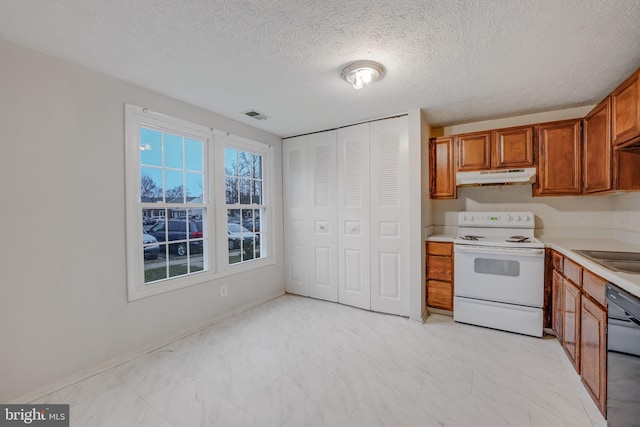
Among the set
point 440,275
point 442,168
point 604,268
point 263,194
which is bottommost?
point 440,275

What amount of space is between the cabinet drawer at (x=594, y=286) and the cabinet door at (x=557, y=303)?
570mm

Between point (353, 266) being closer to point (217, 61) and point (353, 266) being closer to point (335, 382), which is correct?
point (335, 382)

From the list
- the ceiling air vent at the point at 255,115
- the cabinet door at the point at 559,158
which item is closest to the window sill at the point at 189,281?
the ceiling air vent at the point at 255,115

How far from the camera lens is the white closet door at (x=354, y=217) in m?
3.53

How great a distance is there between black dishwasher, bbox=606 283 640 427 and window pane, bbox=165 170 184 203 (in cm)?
339

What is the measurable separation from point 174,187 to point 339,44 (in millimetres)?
2103

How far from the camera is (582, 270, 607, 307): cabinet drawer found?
5.46ft

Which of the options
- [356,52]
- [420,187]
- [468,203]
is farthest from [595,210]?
[356,52]

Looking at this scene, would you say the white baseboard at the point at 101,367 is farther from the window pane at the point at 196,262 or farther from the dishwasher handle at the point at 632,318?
the dishwasher handle at the point at 632,318

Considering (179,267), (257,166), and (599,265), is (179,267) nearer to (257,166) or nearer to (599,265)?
(257,166)

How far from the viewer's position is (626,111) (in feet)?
6.63

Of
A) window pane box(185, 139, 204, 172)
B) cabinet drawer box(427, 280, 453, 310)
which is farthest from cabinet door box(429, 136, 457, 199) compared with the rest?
window pane box(185, 139, 204, 172)

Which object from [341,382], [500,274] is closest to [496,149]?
[500,274]

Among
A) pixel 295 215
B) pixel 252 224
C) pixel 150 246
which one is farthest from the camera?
pixel 295 215
